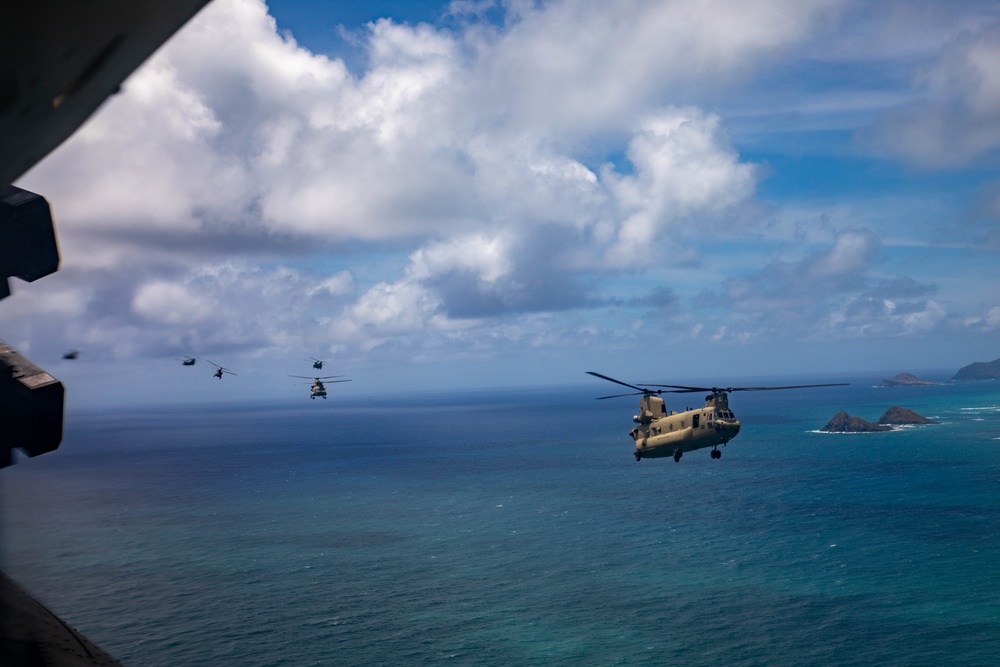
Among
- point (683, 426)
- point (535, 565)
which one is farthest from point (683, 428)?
point (535, 565)

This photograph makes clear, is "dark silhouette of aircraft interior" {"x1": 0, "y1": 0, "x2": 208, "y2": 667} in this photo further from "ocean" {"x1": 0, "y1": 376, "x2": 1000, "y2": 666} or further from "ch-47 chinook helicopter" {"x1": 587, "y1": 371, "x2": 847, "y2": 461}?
"ch-47 chinook helicopter" {"x1": 587, "y1": 371, "x2": 847, "y2": 461}

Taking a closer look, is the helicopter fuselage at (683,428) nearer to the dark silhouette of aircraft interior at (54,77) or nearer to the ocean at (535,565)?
the ocean at (535,565)

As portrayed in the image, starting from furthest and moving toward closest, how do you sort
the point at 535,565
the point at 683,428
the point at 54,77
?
the point at 535,565
the point at 683,428
the point at 54,77

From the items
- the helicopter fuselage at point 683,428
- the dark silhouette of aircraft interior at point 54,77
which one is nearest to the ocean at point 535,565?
the helicopter fuselage at point 683,428

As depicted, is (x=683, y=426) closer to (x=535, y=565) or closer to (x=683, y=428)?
(x=683, y=428)

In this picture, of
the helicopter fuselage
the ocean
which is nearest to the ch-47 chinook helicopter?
the helicopter fuselage

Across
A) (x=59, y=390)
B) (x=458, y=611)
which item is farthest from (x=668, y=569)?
(x=59, y=390)
